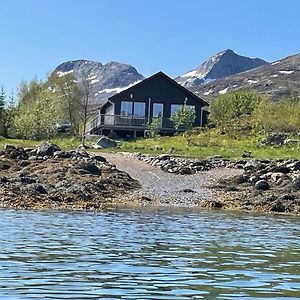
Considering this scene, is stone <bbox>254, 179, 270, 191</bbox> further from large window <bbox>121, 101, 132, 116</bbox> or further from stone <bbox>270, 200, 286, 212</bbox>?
large window <bbox>121, 101, 132, 116</bbox>

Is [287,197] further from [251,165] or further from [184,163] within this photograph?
[184,163]

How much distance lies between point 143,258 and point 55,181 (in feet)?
56.4

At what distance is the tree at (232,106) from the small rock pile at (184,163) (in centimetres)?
3096

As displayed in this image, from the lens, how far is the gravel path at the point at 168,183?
27000mm

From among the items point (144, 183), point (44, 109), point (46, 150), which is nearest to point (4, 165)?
point (46, 150)

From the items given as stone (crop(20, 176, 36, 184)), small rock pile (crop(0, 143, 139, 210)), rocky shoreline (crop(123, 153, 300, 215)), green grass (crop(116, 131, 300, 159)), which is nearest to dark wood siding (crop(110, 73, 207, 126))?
green grass (crop(116, 131, 300, 159))

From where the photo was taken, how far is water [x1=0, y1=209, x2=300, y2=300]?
9070 mm

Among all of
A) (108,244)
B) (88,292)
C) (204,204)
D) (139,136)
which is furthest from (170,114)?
(88,292)

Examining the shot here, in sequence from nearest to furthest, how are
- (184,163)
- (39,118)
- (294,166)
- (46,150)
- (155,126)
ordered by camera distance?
1. (294,166)
2. (46,150)
3. (184,163)
4. (155,126)
5. (39,118)

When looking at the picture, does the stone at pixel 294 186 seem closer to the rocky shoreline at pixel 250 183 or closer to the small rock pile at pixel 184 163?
the rocky shoreline at pixel 250 183

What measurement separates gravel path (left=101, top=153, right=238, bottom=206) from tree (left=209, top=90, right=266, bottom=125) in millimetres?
33476

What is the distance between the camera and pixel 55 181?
28719 millimetres

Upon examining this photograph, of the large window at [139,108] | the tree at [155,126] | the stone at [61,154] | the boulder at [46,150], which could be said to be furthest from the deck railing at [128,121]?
the stone at [61,154]

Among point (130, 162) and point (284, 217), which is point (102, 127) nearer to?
point (130, 162)
